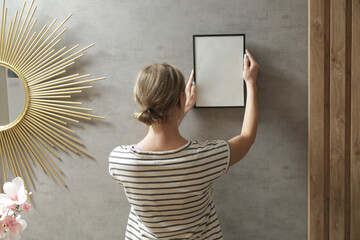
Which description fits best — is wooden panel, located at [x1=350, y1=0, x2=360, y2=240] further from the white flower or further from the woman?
the white flower

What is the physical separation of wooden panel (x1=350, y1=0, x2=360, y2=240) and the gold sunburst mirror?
1.10 metres

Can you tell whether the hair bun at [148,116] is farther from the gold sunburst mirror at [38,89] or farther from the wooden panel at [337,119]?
the wooden panel at [337,119]

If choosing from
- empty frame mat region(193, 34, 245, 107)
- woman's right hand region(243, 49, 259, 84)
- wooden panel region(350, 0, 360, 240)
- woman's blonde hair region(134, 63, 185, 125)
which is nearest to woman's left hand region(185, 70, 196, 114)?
empty frame mat region(193, 34, 245, 107)

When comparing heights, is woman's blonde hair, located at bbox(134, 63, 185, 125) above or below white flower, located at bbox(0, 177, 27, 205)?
above

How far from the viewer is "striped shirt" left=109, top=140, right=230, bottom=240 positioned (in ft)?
3.75

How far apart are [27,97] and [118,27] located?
55 centimetres

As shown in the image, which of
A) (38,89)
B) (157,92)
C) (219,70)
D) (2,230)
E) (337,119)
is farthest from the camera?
(38,89)

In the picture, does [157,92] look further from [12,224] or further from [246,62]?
[12,224]

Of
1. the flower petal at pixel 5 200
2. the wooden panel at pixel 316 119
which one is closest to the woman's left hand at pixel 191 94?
the wooden panel at pixel 316 119

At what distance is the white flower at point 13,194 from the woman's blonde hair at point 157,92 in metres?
0.58

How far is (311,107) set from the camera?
→ 1368 millimetres

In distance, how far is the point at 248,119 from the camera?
4.47ft

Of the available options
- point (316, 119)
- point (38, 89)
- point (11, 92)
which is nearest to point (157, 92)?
point (316, 119)

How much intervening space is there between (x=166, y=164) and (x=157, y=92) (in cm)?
24
